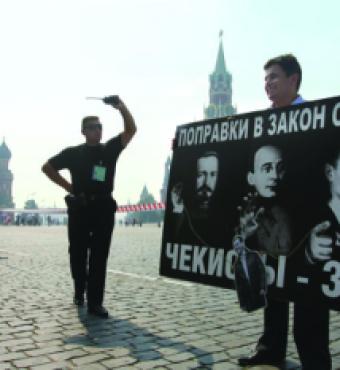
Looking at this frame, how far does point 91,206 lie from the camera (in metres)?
5.05

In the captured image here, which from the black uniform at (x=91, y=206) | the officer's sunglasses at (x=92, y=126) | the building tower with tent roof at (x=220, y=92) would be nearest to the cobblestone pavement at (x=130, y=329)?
the black uniform at (x=91, y=206)

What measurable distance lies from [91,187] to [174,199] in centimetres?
182

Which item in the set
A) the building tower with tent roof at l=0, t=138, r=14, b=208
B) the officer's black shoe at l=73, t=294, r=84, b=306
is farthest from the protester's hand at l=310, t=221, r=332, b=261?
the building tower with tent roof at l=0, t=138, r=14, b=208

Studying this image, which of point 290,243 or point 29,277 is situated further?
point 29,277

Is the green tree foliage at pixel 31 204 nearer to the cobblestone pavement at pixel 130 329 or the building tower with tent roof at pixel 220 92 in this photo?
the building tower with tent roof at pixel 220 92

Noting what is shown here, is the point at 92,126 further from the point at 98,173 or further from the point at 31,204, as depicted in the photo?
the point at 31,204

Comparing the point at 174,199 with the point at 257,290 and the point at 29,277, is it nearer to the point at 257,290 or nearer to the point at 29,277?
the point at 257,290

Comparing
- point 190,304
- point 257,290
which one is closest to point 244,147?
point 257,290

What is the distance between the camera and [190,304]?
5410 millimetres

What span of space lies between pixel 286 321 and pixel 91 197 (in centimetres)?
249

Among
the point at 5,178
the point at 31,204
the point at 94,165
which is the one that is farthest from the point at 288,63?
the point at 31,204

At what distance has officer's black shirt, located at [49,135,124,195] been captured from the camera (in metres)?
5.08

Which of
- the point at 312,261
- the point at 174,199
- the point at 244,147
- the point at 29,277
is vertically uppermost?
the point at 244,147

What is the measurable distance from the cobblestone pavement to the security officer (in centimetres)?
39
